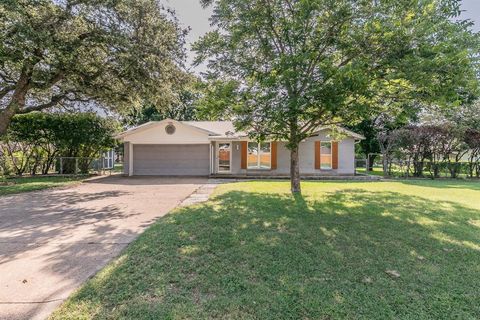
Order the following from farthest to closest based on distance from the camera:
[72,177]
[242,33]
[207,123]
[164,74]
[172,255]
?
[207,123]
[72,177]
[164,74]
[242,33]
[172,255]

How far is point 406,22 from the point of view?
20.0ft

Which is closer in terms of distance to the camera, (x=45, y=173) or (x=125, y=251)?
(x=125, y=251)

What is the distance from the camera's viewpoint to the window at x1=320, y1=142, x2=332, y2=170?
17516 millimetres

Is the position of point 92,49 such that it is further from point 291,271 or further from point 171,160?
point 291,271

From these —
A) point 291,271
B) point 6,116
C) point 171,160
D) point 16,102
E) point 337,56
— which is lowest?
point 291,271

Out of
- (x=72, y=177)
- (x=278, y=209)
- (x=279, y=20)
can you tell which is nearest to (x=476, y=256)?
(x=278, y=209)

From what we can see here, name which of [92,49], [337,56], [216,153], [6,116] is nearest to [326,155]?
[216,153]

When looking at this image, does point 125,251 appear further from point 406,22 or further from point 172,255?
point 406,22

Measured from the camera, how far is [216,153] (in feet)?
58.7

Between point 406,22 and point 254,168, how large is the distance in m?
12.3

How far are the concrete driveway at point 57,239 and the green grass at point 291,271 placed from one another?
347mm

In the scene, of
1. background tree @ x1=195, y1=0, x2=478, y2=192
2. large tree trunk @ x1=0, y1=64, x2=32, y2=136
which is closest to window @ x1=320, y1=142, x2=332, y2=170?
background tree @ x1=195, y1=0, x2=478, y2=192

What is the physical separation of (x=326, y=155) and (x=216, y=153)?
24.4ft

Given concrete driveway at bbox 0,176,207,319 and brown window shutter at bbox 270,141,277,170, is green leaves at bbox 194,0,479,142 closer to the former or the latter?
concrete driveway at bbox 0,176,207,319
